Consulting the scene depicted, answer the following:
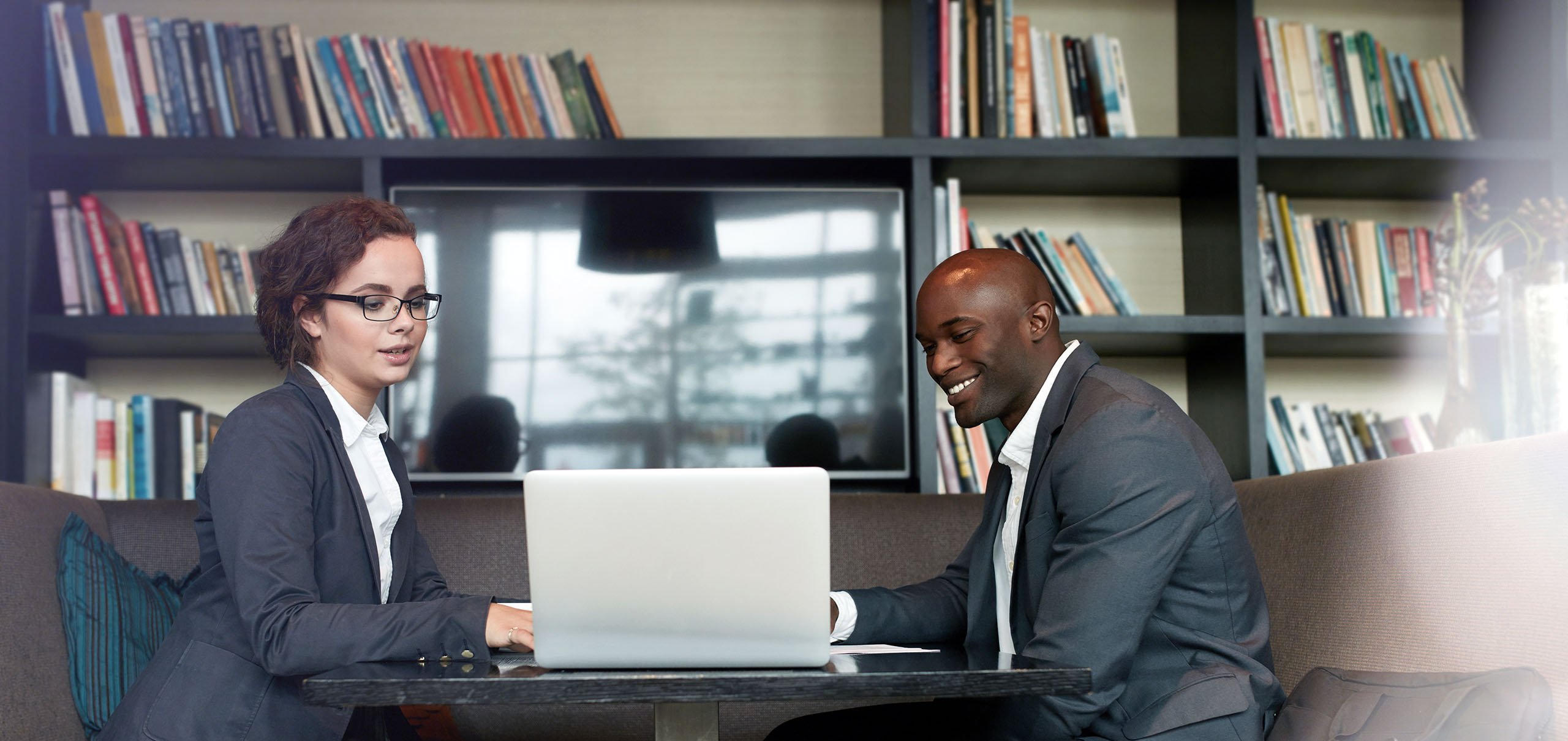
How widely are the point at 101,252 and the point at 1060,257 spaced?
2.17m

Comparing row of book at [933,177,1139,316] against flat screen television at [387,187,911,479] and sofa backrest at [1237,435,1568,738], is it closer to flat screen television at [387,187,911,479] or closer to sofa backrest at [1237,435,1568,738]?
flat screen television at [387,187,911,479]

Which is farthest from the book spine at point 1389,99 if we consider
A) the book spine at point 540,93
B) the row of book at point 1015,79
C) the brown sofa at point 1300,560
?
the book spine at point 540,93

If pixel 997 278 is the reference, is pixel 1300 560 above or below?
below

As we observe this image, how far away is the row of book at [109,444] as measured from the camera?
9.30 feet

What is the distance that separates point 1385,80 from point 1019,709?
2.30 m

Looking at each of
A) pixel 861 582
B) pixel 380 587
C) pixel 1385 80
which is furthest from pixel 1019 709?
pixel 1385 80

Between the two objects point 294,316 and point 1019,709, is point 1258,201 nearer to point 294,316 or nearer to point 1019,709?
point 1019,709

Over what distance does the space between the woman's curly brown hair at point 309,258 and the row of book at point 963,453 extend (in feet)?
5.04

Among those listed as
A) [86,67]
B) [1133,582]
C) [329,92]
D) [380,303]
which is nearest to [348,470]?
[380,303]

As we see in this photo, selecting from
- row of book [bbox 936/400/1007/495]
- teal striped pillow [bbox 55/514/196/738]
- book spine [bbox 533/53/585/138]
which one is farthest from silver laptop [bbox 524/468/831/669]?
book spine [bbox 533/53/585/138]

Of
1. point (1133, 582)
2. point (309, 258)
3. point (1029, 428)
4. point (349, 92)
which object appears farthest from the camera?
point (349, 92)

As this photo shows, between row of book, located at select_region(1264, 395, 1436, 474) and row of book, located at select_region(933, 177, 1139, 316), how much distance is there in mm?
441

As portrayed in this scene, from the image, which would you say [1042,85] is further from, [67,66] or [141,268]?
[67,66]

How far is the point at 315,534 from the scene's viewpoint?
1.55 m
